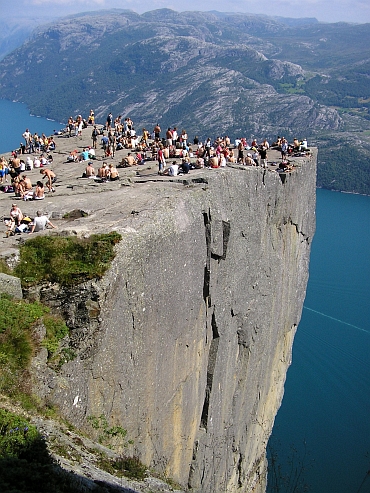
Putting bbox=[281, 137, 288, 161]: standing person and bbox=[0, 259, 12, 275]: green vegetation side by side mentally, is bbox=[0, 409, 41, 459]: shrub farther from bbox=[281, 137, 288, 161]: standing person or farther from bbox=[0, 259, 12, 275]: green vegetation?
bbox=[281, 137, 288, 161]: standing person

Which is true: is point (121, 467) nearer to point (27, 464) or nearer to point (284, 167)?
point (27, 464)

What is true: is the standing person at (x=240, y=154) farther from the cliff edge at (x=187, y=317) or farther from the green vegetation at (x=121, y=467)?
the green vegetation at (x=121, y=467)

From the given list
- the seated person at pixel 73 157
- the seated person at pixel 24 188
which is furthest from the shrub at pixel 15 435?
the seated person at pixel 73 157

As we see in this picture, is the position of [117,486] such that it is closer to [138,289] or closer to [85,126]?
[138,289]


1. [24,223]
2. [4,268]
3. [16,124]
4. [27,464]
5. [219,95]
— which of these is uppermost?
[4,268]

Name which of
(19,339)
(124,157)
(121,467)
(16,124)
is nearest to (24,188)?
(124,157)

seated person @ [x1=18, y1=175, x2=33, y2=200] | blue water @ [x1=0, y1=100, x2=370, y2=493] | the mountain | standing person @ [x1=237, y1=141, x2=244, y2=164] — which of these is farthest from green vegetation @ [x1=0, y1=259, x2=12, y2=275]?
the mountain

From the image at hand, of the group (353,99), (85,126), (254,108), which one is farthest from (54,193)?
(353,99)
